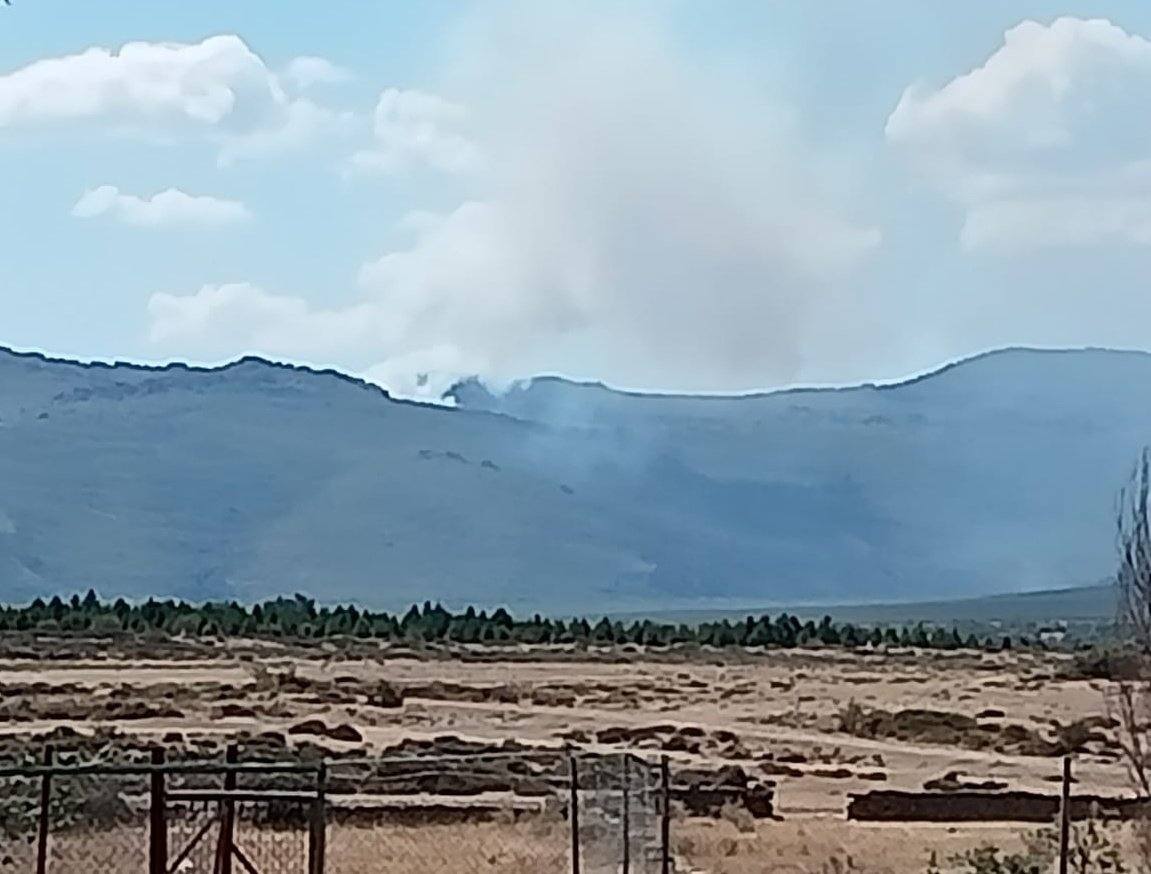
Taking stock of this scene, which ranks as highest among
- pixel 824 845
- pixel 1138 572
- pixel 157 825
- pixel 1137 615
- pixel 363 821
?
pixel 1138 572

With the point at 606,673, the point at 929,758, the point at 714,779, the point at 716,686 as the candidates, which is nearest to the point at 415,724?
the point at 929,758

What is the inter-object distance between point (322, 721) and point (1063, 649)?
247 ft

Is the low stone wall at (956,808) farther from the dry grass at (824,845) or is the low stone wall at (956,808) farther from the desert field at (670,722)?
the dry grass at (824,845)

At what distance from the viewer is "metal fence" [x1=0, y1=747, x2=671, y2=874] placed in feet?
64.2

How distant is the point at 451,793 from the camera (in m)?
32.4

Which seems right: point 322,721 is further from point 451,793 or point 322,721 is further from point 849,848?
point 849,848

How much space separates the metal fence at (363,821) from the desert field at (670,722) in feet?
0.65

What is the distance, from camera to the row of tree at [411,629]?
370ft

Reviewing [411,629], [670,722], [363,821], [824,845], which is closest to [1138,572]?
[824,845]

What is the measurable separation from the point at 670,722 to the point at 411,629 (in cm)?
6728

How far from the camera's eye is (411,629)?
389 feet

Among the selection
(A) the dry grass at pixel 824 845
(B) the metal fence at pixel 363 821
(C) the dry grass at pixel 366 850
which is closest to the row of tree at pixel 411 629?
(B) the metal fence at pixel 363 821

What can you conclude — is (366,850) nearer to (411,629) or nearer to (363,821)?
(363,821)

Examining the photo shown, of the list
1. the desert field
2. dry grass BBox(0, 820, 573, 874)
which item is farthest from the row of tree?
dry grass BBox(0, 820, 573, 874)
